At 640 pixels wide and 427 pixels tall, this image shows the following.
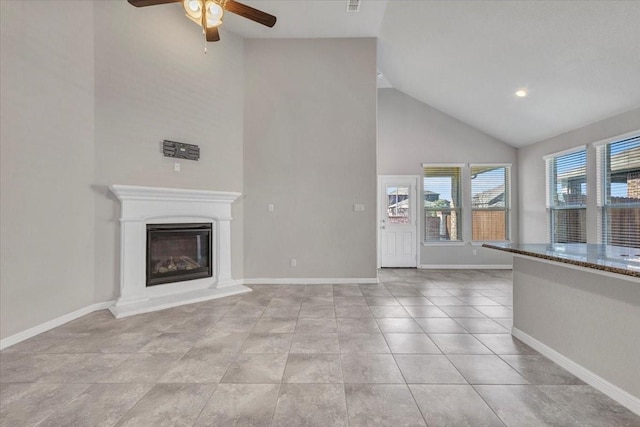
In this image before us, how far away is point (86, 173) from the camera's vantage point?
3.02 m

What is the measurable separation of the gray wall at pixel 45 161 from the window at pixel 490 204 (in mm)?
6911

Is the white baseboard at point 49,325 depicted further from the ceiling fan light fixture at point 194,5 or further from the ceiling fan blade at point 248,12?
the ceiling fan blade at point 248,12

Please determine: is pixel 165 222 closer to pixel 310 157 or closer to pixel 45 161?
pixel 45 161

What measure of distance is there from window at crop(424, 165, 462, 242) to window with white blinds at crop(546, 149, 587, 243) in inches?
63.4

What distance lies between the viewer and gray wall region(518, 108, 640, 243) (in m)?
3.87

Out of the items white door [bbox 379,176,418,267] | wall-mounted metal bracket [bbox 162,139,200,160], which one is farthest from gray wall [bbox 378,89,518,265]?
wall-mounted metal bracket [bbox 162,139,200,160]

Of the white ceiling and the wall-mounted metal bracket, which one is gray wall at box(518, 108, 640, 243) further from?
the wall-mounted metal bracket

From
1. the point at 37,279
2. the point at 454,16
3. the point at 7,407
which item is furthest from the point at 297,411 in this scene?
the point at 454,16

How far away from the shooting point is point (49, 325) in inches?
103

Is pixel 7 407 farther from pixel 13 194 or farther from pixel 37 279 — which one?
pixel 13 194

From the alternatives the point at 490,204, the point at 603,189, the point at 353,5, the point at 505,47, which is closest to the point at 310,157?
the point at 353,5

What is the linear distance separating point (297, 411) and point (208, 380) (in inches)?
27.4

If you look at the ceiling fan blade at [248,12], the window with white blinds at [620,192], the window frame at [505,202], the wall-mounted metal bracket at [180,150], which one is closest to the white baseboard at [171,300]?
the wall-mounted metal bracket at [180,150]

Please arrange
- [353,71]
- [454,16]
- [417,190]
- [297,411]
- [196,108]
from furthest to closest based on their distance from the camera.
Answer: [417,190]
[353,71]
[196,108]
[454,16]
[297,411]
